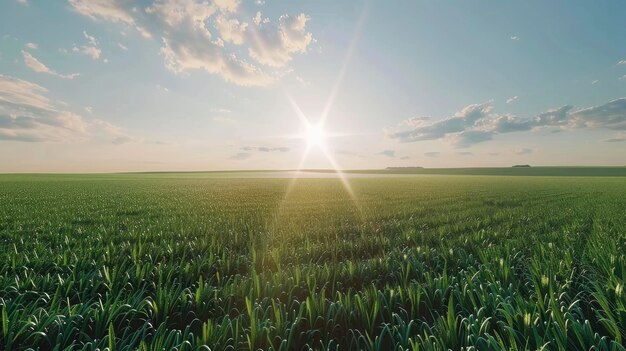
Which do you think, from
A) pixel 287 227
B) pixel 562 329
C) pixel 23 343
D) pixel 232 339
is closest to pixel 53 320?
pixel 23 343

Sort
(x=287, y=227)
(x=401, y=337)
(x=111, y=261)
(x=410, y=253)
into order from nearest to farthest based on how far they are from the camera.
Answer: (x=401, y=337), (x=111, y=261), (x=410, y=253), (x=287, y=227)

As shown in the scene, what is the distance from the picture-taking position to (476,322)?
3566 mm

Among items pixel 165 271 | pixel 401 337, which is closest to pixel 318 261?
pixel 165 271

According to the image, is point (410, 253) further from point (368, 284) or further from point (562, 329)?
point (562, 329)

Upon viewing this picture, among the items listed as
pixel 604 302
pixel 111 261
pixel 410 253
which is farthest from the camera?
pixel 410 253

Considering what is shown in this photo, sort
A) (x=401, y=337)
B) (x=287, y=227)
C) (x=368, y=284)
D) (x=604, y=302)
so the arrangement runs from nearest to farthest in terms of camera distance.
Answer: (x=401, y=337), (x=604, y=302), (x=368, y=284), (x=287, y=227)

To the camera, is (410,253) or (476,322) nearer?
(476,322)

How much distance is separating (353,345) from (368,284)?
93.8 inches

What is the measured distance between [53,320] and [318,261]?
18.2ft

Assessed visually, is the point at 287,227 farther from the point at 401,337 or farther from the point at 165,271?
the point at 401,337

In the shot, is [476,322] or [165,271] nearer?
[476,322]

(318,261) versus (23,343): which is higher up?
(23,343)

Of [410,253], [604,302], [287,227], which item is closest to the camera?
[604,302]

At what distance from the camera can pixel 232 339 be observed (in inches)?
139
